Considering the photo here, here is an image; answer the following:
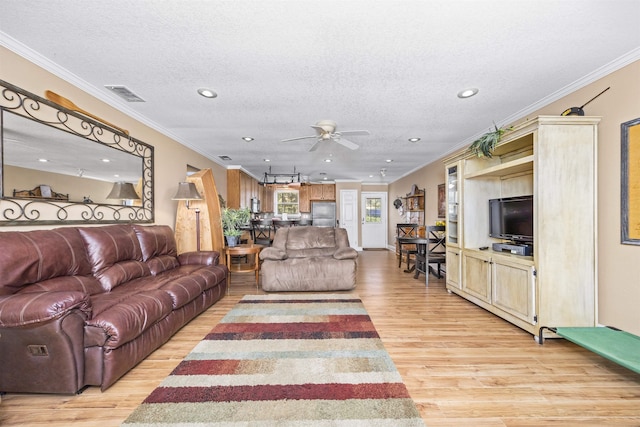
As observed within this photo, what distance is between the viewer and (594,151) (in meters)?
2.34

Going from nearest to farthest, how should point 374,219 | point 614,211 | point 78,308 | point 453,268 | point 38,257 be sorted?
point 78,308
point 38,257
point 614,211
point 453,268
point 374,219

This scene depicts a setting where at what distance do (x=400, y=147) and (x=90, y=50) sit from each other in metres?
4.47

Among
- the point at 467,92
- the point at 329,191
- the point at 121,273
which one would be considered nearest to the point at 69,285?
the point at 121,273

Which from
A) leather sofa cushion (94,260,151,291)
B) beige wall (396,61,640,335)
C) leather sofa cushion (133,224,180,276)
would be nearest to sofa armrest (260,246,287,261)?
leather sofa cushion (133,224,180,276)

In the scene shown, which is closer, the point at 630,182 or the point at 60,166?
the point at 630,182

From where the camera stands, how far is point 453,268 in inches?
149

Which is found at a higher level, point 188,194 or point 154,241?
point 188,194

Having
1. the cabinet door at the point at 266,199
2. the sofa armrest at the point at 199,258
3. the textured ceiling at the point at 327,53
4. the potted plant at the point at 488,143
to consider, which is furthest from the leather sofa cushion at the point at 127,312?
the cabinet door at the point at 266,199

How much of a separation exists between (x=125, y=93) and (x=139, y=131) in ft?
2.36

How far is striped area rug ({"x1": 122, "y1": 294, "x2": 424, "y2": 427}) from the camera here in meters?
1.46

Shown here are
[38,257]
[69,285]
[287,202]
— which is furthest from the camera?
[287,202]

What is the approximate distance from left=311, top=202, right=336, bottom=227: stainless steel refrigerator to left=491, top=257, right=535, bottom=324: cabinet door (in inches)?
233

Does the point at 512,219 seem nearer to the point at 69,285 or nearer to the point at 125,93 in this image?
the point at 69,285

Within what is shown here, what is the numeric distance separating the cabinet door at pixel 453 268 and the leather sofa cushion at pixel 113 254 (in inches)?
156
